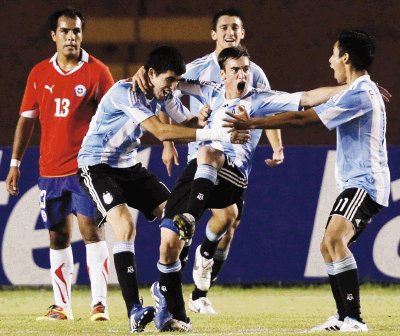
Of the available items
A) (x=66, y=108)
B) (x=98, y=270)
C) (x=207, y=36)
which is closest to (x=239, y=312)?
(x=98, y=270)

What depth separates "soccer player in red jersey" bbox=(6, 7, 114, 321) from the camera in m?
9.92

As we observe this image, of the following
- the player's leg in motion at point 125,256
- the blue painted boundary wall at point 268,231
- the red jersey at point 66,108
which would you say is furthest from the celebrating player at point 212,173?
the blue painted boundary wall at point 268,231

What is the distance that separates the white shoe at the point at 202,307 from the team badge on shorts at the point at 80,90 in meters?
1.69

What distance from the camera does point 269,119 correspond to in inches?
334

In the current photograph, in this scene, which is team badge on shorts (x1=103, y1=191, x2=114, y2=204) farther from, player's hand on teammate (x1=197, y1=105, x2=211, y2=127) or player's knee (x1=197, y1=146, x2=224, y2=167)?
player's hand on teammate (x1=197, y1=105, x2=211, y2=127)

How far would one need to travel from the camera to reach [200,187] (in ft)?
29.3

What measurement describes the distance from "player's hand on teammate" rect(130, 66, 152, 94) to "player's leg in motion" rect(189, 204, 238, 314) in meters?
1.70

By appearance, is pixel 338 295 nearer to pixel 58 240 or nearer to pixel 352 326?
pixel 352 326

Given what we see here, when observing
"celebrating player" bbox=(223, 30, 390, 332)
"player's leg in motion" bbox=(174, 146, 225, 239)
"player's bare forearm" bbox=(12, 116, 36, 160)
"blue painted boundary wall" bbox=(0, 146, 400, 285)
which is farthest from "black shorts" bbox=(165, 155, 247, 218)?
"blue painted boundary wall" bbox=(0, 146, 400, 285)

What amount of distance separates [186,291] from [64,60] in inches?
110

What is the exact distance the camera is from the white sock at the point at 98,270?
9.80m

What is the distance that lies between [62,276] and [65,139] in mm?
937

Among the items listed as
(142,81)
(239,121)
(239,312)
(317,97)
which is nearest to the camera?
(239,121)

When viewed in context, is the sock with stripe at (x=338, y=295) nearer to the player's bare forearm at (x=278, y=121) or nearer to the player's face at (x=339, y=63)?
the player's bare forearm at (x=278, y=121)
